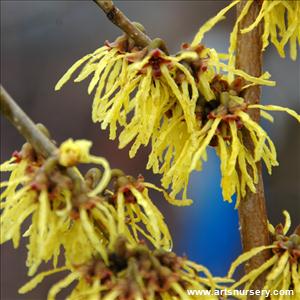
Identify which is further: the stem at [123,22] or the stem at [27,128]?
the stem at [123,22]

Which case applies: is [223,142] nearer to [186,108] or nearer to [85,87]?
[186,108]

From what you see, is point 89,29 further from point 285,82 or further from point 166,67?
point 166,67

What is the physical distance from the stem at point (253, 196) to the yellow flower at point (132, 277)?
147 mm

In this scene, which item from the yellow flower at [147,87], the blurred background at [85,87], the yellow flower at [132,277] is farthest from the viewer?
the blurred background at [85,87]

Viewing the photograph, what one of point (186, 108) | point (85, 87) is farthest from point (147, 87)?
point (85, 87)

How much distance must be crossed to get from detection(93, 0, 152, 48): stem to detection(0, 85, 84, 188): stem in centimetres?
15

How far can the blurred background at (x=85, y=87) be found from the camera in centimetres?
242

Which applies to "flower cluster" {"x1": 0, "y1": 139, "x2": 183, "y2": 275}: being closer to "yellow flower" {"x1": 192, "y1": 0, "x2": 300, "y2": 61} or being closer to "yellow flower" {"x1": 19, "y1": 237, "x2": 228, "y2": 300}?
"yellow flower" {"x1": 19, "y1": 237, "x2": 228, "y2": 300}

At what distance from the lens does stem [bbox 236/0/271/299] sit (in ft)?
2.24

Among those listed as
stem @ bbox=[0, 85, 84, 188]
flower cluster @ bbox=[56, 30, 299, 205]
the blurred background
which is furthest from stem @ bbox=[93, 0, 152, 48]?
the blurred background

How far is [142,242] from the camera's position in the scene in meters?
0.57

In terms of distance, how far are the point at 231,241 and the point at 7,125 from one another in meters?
1.19

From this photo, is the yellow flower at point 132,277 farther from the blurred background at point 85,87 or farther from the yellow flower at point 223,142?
the blurred background at point 85,87

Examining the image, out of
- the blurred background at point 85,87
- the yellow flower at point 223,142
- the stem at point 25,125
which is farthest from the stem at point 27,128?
the blurred background at point 85,87
